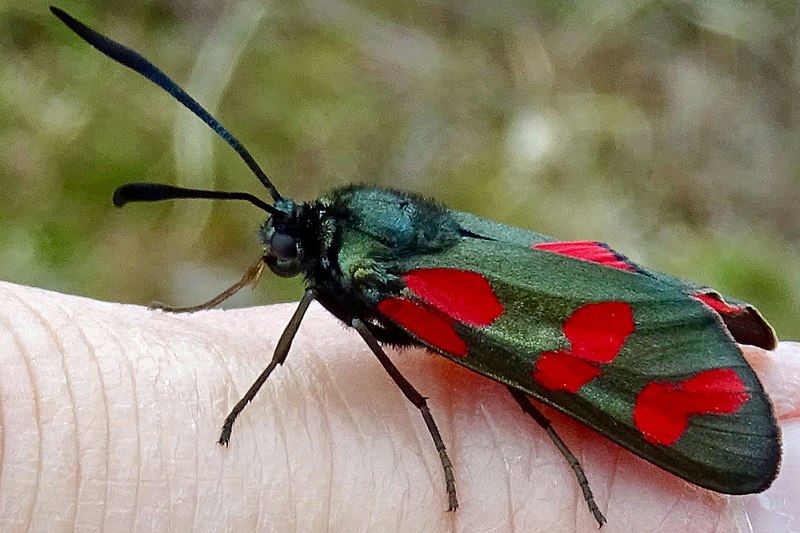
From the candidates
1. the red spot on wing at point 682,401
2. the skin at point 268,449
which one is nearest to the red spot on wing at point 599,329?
the red spot on wing at point 682,401

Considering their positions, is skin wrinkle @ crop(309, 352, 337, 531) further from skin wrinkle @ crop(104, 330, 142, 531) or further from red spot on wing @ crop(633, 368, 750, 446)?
red spot on wing @ crop(633, 368, 750, 446)

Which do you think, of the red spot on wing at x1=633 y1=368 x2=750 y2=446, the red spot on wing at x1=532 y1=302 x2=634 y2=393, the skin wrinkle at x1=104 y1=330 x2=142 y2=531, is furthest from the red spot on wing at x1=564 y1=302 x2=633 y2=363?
the skin wrinkle at x1=104 y1=330 x2=142 y2=531

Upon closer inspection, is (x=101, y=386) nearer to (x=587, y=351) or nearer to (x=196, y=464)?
(x=196, y=464)

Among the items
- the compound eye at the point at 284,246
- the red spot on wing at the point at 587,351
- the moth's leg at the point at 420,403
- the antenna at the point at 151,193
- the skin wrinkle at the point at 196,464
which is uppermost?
the red spot on wing at the point at 587,351

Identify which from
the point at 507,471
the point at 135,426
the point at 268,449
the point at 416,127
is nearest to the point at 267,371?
the point at 268,449

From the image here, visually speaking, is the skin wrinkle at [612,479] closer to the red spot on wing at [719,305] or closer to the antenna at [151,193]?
the red spot on wing at [719,305]

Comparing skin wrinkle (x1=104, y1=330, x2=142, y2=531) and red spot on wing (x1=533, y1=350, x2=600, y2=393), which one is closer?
skin wrinkle (x1=104, y1=330, x2=142, y2=531)
